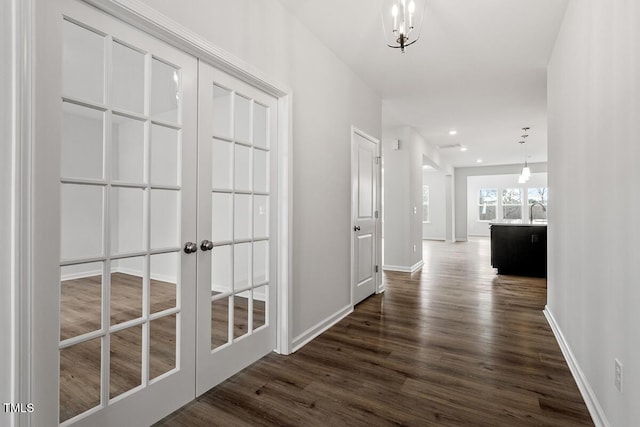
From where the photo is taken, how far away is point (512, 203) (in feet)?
41.1

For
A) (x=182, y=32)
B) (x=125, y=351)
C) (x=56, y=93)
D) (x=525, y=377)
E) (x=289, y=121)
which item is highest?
(x=182, y=32)

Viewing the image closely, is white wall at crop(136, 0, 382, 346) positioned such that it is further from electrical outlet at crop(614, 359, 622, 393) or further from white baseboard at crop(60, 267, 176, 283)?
electrical outlet at crop(614, 359, 622, 393)

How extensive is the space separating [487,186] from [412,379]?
12367mm

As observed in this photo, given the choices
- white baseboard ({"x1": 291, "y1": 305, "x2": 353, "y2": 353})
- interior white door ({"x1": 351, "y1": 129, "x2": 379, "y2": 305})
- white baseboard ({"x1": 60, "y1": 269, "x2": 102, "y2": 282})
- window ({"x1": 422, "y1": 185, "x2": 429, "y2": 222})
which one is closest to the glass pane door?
white baseboard ({"x1": 60, "y1": 269, "x2": 102, "y2": 282})

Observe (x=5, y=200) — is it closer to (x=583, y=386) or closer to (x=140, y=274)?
(x=140, y=274)

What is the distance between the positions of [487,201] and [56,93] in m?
13.9

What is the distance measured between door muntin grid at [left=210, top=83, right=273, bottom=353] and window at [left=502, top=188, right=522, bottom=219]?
1252 centimetres

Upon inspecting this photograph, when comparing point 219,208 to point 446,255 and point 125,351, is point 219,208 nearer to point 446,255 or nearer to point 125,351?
point 125,351

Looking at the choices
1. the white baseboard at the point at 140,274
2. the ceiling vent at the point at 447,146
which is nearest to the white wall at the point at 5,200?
the white baseboard at the point at 140,274

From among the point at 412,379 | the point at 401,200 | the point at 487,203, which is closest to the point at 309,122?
the point at 412,379

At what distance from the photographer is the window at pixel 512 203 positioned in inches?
488

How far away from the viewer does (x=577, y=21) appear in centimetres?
233

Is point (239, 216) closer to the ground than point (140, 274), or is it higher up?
higher up

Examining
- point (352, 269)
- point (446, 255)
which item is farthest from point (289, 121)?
point (446, 255)
